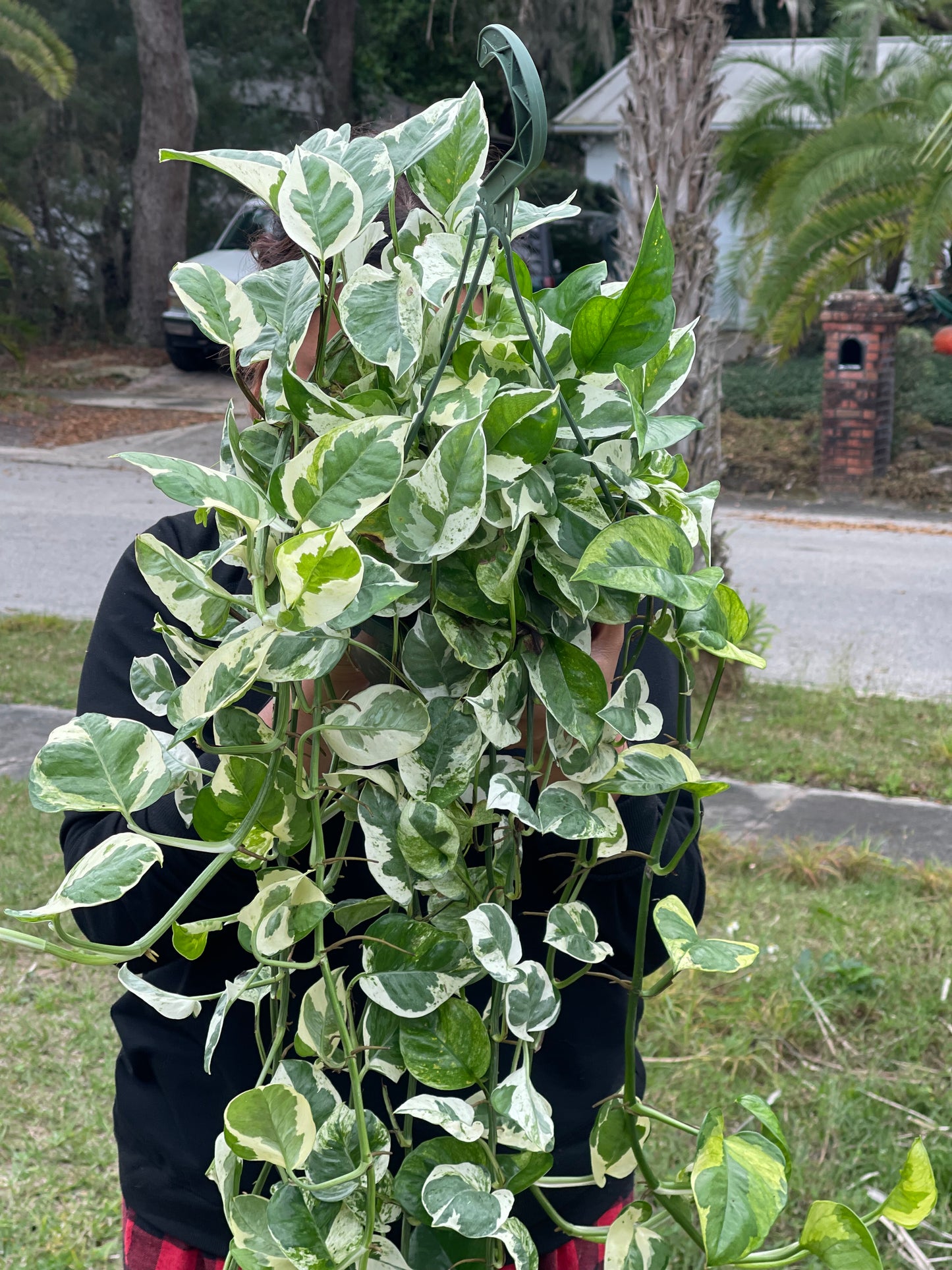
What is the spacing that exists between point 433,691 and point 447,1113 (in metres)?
0.25

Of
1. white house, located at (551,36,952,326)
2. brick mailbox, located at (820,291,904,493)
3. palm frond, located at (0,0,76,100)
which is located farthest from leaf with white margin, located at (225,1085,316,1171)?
white house, located at (551,36,952,326)

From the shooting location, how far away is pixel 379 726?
75 centimetres

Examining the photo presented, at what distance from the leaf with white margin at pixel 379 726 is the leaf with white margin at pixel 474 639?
4 centimetres

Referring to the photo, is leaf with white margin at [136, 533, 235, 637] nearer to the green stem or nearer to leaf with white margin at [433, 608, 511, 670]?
leaf with white margin at [433, 608, 511, 670]

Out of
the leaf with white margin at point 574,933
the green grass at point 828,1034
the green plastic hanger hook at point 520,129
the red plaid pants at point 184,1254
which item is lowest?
the green grass at point 828,1034

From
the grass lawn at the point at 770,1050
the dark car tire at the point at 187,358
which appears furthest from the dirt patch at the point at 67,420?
the grass lawn at the point at 770,1050

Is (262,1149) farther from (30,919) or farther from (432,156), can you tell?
(432,156)

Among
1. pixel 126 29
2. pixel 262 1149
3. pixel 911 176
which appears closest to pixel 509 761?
pixel 262 1149

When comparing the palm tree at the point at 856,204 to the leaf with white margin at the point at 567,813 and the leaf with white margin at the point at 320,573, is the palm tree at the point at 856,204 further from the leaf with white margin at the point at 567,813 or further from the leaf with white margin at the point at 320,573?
the leaf with white margin at the point at 320,573

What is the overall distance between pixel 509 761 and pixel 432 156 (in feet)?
1.27

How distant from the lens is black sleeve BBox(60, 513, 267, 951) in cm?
114

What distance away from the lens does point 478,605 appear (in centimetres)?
76

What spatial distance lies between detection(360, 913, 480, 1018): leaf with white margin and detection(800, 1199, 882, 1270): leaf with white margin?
25 cm

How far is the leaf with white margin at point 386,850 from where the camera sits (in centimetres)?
80
